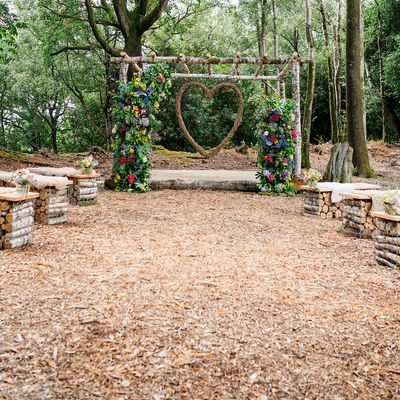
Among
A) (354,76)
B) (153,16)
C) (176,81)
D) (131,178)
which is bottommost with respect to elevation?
(131,178)

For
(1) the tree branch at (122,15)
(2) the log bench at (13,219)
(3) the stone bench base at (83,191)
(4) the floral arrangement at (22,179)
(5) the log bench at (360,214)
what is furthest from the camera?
(1) the tree branch at (122,15)

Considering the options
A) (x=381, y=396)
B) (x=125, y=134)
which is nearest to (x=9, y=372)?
(x=381, y=396)

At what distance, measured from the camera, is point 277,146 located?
28.6 ft

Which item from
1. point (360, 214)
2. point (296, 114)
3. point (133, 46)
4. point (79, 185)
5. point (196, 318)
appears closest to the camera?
point (196, 318)

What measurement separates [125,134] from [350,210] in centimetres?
491

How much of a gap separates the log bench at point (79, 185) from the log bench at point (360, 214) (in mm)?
4061

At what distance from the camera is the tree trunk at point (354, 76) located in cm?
981

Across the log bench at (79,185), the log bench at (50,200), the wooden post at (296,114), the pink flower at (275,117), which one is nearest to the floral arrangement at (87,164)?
the log bench at (79,185)

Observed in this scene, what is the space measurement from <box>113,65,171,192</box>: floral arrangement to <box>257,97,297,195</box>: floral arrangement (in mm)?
Result: 2199

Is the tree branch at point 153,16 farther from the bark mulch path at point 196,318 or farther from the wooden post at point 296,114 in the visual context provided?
the bark mulch path at point 196,318

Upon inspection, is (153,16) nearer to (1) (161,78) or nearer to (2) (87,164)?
(1) (161,78)

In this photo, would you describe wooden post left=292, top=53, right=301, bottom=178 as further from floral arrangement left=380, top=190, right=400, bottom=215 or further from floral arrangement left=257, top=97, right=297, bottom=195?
floral arrangement left=380, top=190, right=400, bottom=215

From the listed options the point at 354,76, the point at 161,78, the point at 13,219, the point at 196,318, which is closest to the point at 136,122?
the point at 161,78

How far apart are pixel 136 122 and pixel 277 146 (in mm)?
2902
